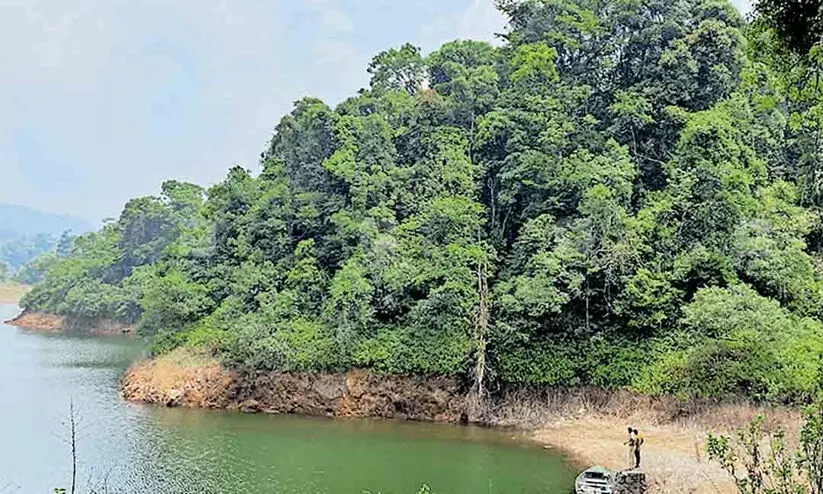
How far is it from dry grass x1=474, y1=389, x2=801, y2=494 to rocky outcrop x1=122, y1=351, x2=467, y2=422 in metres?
1.92

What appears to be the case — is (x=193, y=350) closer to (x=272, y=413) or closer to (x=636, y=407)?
(x=272, y=413)

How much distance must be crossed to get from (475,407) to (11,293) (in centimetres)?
8212


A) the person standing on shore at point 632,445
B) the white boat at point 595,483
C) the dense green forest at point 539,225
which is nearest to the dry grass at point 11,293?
the dense green forest at point 539,225

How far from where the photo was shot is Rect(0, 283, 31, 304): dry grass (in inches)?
3330

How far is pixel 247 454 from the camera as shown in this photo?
60.8ft

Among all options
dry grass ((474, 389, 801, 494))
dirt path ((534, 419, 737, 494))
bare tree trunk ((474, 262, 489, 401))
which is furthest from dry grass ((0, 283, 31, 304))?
dirt path ((534, 419, 737, 494))

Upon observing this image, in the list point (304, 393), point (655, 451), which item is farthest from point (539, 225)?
point (304, 393)

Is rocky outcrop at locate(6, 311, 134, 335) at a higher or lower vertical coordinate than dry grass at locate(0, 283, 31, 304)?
lower

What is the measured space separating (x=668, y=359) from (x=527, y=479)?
7473mm

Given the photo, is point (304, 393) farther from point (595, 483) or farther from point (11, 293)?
point (11, 293)

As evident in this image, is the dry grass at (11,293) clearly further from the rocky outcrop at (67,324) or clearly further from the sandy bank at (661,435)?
the sandy bank at (661,435)

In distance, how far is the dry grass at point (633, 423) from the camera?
15.3 meters

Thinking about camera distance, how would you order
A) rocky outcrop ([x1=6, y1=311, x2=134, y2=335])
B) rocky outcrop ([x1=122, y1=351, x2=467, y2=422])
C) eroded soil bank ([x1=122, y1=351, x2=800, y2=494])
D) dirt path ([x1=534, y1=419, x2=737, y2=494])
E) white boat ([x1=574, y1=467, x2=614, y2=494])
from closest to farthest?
1. dirt path ([x1=534, y1=419, x2=737, y2=494])
2. white boat ([x1=574, y1=467, x2=614, y2=494])
3. eroded soil bank ([x1=122, y1=351, x2=800, y2=494])
4. rocky outcrop ([x1=122, y1=351, x2=467, y2=422])
5. rocky outcrop ([x1=6, y1=311, x2=134, y2=335])

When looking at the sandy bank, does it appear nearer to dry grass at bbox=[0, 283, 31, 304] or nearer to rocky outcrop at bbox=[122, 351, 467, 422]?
rocky outcrop at bbox=[122, 351, 467, 422]
